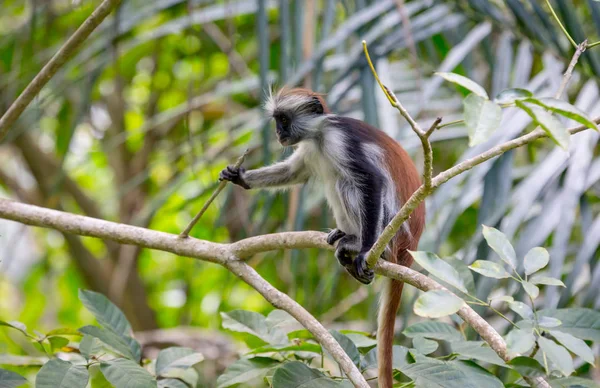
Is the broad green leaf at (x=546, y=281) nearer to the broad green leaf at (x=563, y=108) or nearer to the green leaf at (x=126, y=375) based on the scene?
the broad green leaf at (x=563, y=108)

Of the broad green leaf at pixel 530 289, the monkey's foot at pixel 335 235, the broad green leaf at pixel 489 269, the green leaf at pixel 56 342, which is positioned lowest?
the broad green leaf at pixel 530 289

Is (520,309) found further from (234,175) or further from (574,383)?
(234,175)

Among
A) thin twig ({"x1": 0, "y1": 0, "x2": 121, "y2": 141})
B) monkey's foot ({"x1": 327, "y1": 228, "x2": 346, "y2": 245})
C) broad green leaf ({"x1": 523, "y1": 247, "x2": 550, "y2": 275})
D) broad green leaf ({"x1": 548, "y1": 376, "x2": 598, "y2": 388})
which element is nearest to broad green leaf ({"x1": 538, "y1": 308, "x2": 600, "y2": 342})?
broad green leaf ({"x1": 548, "y1": 376, "x2": 598, "y2": 388})

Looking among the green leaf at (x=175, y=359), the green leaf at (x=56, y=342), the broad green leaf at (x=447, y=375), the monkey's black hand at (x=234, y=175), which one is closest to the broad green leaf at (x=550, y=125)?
the broad green leaf at (x=447, y=375)

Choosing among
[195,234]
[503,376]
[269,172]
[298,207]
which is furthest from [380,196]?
[195,234]

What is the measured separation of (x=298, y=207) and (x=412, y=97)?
127 cm

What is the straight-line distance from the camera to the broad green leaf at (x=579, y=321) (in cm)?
166

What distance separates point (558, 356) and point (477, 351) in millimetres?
435

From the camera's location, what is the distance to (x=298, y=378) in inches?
64.0

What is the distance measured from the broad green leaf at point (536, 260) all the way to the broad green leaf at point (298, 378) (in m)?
0.51

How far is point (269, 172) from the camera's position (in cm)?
306

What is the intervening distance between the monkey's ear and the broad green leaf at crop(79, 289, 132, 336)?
A: 1.43 meters

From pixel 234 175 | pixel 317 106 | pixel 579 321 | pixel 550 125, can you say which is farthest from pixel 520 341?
pixel 317 106

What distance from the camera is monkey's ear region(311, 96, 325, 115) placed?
3.06 meters
